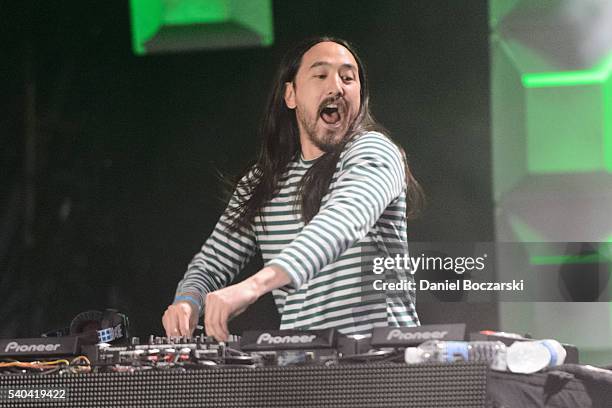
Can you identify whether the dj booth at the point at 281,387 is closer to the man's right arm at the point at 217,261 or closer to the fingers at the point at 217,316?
the fingers at the point at 217,316

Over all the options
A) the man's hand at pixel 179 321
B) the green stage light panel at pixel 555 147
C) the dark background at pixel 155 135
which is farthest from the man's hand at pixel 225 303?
the green stage light panel at pixel 555 147

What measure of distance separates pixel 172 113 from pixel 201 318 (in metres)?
0.82

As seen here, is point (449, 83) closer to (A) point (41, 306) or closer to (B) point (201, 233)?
(B) point (201, 233)

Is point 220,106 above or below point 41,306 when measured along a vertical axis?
above

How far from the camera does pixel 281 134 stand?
11.1ft

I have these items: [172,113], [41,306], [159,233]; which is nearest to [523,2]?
[172,113]

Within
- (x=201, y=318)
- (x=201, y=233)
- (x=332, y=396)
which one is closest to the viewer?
(x=332, y=396)

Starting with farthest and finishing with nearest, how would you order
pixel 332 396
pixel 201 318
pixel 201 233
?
pixel 201 233
pixel 201 318
pixel 332 396

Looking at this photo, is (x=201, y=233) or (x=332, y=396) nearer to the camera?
(x=332, y=396)

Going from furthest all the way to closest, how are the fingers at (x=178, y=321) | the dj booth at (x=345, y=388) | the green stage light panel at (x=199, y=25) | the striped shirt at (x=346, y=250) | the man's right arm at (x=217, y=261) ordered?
the green stage light panel at (x=199, y=25), the man's right arm at (x=217, y=261), the striped shirt at (x=346, y=250), the fingers at (x=178, y=321), the dj booth at (x=345, y=388)

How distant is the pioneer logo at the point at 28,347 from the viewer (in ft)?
6.57

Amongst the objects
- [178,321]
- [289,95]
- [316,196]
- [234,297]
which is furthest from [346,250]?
[234,297]

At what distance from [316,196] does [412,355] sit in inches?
50.6

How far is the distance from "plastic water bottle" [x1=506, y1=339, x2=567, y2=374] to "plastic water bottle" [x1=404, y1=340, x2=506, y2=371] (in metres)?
0.02
